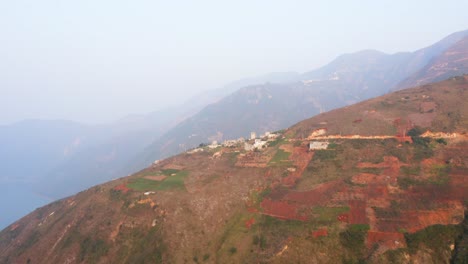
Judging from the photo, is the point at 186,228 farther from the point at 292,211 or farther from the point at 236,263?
the point at 292,211

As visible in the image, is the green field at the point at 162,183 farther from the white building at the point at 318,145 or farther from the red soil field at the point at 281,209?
the white building at the point at 318,145

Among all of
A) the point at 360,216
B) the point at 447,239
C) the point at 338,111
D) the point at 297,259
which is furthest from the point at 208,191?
the point at 338,111

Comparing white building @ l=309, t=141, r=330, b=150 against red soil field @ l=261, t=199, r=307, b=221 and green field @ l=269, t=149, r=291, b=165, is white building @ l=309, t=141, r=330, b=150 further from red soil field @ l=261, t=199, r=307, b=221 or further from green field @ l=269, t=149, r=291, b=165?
red soil field @ l=261, t=199, r=307, b=221

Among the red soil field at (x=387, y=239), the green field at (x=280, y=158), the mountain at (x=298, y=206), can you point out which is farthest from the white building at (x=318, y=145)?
the red soil field at (x=387, y=239)

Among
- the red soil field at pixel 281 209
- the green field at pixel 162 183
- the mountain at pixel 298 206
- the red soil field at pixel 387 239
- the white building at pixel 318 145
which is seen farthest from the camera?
the white building at pixel 318 145

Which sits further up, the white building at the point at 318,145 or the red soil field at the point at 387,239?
the white building at the point at 318,145

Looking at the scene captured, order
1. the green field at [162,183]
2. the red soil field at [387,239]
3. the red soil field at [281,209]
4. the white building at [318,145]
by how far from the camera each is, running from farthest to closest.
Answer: the white building at [318,145] < the green field at [162,183] < the red soil field at [281,209] < the red soil field at [387,239]

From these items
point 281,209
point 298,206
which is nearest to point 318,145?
point 298,206

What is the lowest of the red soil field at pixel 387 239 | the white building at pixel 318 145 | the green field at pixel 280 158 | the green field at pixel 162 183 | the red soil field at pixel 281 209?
the red soil field at pixel 387 239

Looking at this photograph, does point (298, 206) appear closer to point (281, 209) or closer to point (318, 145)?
point (281, 209)
